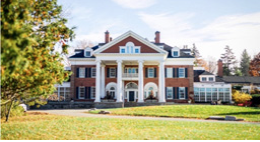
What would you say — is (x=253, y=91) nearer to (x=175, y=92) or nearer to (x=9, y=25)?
(x=175, y=92)

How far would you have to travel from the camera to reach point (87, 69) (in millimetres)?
35531

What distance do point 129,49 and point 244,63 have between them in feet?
194

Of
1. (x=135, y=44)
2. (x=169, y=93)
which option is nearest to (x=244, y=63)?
(x=169, y=93)

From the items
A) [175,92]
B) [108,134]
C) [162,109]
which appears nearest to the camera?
[108,134]

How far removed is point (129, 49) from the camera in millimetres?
32094

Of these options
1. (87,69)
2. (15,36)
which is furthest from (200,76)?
(15,36)

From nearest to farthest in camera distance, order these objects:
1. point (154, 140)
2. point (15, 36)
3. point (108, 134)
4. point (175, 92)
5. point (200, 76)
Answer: point (15, 36) → point (154, 140) → point (108, 134) → point (175, 92) → point (200, 76)

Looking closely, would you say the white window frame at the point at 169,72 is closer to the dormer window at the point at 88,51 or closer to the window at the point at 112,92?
the window at the point at 112,92

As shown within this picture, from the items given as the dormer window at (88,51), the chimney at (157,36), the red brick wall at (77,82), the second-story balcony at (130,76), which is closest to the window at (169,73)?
the second-story balcony at (130,76)

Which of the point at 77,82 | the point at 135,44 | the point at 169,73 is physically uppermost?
the point at 135,44

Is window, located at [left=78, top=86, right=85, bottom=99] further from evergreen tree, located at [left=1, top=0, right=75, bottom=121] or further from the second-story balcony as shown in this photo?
evergreen tree, located at [left=1, top=0, right=75, bottom=121]

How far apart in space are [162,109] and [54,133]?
14.8 meters

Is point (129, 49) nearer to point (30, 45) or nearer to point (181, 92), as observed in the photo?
point (181, 92)

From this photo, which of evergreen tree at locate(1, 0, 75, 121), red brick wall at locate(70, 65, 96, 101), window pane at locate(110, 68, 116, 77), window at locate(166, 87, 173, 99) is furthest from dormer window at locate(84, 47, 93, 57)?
evergreen tree at locate(1, 0, 75, 121)
